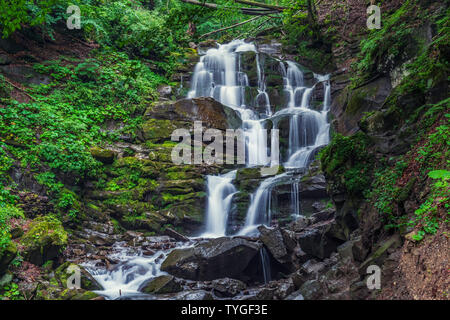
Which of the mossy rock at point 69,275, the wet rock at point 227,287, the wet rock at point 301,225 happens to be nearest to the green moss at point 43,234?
the mossy rock at point 69,275

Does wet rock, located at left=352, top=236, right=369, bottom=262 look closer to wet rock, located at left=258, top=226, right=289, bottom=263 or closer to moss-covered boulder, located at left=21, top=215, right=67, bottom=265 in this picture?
wet rock, located at left=258, top=226, right=289, bottom=263

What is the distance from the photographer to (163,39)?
15.9 ft

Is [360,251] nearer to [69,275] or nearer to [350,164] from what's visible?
[350,164]

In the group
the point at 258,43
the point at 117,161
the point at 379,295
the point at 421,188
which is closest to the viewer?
the point at 379,295

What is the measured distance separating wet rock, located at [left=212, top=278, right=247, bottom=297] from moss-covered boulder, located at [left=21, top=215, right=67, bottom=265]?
377 centimetres

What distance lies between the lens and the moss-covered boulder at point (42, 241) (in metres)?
6.57

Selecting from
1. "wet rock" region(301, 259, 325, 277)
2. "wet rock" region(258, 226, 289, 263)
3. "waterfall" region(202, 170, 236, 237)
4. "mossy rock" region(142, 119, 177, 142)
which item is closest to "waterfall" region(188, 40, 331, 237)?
"waterfall" region(202, 170, 236, 237)

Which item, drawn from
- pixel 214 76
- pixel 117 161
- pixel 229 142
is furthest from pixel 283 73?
pixel 117 161

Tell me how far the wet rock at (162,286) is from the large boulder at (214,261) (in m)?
0.53

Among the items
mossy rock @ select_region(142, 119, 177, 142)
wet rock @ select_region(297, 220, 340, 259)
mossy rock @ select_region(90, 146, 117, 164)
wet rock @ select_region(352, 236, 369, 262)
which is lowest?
wet rock @ select_region(297, 220, 340, 259)

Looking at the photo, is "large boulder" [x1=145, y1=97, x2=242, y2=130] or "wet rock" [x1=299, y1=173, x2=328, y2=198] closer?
"wet rock" [x1=299, y1=173, x2=328, y2=198]

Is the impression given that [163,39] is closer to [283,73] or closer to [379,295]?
[379,295]

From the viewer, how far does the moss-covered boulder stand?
6.57 m

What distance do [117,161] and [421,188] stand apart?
9746 mm
